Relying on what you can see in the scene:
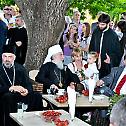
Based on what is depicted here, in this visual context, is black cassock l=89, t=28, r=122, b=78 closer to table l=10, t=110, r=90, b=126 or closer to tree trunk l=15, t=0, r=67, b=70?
tree trunk l=15, t=0, r=67, b=70

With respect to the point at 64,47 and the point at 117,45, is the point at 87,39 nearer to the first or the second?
the point at 64,47

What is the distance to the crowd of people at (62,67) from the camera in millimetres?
6824

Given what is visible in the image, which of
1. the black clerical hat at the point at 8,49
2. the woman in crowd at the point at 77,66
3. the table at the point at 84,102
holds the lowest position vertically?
the table at the point at 84,102

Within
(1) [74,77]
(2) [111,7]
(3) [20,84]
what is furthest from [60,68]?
(2) [111,7]

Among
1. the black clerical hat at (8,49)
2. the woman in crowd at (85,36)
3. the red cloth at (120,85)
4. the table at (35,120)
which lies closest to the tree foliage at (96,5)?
the woman in crowd at (85,36)

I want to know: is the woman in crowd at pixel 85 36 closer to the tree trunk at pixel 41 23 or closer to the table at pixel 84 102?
the tree trunk at pixel 41 23

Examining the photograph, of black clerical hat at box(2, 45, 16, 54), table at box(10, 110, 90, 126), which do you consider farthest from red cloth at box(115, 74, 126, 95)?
black clerical hat at box(2, 45, 16, 54)

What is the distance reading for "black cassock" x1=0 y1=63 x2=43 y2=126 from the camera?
6605 millimetres

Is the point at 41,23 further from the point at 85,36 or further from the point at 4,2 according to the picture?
the point at 4,2

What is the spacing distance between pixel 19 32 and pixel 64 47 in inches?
42.0

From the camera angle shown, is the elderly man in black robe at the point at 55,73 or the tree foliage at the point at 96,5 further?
the tree foliage at the point at 96,5

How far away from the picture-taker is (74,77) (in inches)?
309

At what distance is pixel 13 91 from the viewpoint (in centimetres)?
675

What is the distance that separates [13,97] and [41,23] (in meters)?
1.99
